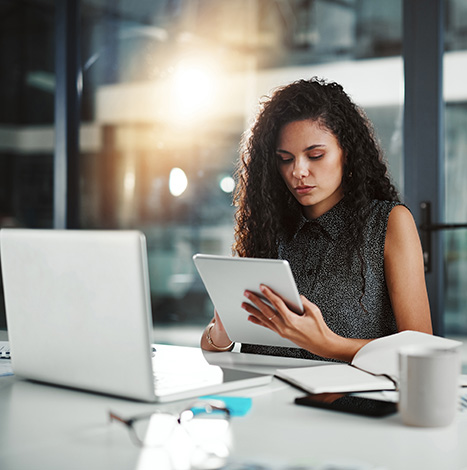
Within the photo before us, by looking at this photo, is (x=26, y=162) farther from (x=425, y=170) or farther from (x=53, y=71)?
(x=425, y=170)

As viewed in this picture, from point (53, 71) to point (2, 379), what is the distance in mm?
2577

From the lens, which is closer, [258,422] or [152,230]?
[258,422]

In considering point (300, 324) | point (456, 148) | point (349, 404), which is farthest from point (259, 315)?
point (456, 148)

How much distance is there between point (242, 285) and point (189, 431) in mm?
469

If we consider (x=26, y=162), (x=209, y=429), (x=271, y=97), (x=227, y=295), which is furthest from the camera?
(x=26, y=162)

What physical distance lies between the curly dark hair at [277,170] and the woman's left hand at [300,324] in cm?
39

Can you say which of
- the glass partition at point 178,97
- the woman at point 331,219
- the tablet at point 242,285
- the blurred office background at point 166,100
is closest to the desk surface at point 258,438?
the tablet at point 242,285

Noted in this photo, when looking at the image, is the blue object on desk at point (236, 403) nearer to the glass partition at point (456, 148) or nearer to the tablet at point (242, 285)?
the tablet at point (242, 285)

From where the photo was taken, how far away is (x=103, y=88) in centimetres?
331

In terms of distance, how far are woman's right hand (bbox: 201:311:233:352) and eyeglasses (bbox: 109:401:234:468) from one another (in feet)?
2.02

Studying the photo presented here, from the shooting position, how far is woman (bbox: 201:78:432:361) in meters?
1.68

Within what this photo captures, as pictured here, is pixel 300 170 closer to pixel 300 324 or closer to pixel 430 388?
pixel 300 324

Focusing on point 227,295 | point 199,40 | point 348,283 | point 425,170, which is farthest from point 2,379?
point 199,40

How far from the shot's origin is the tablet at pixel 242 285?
120 centimetres
